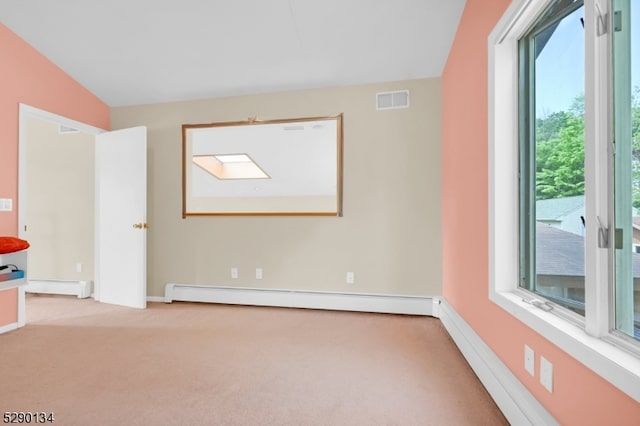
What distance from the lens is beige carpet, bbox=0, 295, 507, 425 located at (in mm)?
1638

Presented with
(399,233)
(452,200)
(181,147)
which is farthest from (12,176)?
(452,200)

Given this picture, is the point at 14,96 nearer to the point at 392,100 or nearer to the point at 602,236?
the point at 392,100

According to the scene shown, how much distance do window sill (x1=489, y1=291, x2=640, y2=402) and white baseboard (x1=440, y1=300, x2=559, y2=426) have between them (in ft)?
1.01

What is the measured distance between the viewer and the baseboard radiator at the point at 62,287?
13.1ft

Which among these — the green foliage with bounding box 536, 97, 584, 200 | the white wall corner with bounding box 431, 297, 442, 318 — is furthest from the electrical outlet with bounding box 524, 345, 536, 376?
the white wall corner with bounding box 431, 297, 442, 318

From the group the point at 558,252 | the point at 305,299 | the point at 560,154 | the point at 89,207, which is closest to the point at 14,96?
the point at 89,207

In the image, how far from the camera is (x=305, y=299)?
138 inches

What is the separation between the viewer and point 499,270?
180cm

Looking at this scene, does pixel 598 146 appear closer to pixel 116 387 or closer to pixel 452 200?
pixel 452 200

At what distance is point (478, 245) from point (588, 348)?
3.65 ft

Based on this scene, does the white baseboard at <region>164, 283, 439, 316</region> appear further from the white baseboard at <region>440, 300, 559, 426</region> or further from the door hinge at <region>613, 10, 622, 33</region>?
the door hinge at <region>613, 10, 622, 33</region>

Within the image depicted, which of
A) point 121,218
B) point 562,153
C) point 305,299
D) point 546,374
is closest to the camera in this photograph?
point 546,374

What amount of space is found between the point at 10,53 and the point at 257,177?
8.16ft

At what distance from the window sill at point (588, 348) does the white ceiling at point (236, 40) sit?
2.30 meters
